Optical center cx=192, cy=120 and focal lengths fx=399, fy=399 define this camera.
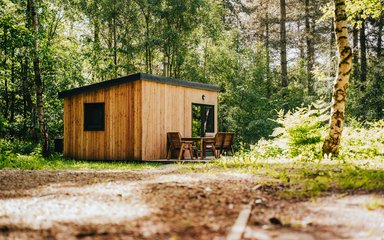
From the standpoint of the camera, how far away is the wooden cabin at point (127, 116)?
1269 centimetres

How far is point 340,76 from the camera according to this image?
8773 millimetres

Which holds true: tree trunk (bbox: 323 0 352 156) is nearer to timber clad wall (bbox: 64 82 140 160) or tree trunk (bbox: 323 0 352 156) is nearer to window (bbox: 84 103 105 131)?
timber clad wall (bbox: 64 82 140 160)

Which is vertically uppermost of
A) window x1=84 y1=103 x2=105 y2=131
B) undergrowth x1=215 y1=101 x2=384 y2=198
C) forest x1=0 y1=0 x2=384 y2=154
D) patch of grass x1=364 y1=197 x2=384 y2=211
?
forest x1=0 y1=0 x2=384 y2=154

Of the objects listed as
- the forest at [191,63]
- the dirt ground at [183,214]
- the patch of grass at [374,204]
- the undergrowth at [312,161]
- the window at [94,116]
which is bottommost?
the dirt ground at [183,214]

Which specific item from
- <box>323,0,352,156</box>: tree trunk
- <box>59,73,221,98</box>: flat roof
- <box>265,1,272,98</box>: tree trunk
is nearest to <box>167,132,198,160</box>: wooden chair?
<box>59,73,221,98</box>: flat roof

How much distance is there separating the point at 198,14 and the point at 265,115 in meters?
6.33

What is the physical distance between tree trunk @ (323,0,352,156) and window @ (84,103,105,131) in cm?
784

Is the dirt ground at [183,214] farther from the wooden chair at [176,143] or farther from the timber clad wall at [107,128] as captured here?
the timber clad wall at [107,128]

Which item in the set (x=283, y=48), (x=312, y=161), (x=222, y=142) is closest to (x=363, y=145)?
(x=312, y=161)

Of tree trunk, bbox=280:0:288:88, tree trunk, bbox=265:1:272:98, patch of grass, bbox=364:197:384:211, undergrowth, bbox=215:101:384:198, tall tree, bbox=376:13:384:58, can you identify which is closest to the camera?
patch of grass, bbox=364:197:384:211

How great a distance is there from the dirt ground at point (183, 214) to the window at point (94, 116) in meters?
8.78

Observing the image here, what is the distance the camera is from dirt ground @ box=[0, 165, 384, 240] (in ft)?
8.93

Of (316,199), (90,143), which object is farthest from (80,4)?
(316,199)

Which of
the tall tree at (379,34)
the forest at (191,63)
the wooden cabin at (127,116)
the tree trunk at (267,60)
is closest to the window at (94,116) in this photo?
the wooden cabin at (127,116)
